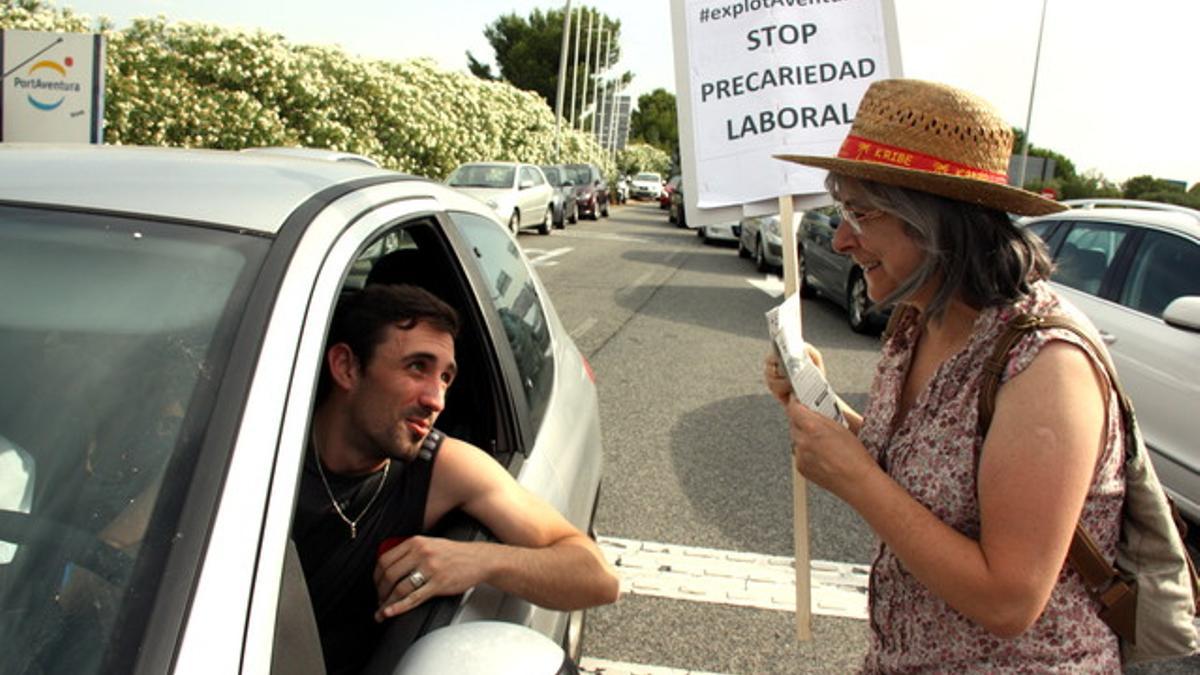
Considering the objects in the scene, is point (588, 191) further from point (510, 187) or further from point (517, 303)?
point (517, 303)

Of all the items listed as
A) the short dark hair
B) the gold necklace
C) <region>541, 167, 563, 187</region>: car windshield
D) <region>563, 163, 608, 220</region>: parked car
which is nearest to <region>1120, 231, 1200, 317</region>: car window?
the short dark hair

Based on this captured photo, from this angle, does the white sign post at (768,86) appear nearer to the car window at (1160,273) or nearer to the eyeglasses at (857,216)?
the eyeglasses at (857,216)

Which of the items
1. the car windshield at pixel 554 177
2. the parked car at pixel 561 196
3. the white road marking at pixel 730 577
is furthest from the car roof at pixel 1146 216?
the car windshield at pixel 554 177

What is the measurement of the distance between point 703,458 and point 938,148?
172 inches

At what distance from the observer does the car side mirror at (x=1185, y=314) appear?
4.27 meters

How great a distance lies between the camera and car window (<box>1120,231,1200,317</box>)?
487 cm

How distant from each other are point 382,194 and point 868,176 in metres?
0.99

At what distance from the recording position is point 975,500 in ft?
4.91

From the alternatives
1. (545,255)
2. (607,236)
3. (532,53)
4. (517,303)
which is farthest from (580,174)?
(532,53)

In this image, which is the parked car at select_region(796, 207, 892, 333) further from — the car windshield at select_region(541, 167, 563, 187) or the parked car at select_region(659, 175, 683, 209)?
the parked car at select_region(659, 175, 683, 209)

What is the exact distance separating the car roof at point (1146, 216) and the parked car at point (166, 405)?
3960mm

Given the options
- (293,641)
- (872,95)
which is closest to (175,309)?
(293,641)

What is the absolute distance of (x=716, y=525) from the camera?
4.80 meters

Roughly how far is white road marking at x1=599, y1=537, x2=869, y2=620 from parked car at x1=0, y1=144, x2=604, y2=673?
6.67 ft
